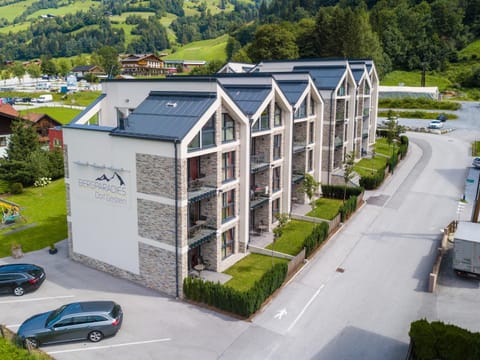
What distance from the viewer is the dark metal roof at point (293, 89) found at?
114 ft

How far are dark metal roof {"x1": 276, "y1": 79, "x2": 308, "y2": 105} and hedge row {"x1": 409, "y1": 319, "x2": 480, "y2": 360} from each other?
2071 cm

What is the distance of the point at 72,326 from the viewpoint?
19047 mm

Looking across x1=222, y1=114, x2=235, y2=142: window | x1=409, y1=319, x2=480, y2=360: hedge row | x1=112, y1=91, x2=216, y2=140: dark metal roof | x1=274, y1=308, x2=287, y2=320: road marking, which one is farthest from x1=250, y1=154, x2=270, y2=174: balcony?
x1=409, y1=319, x2=480, y2=360: hedge row

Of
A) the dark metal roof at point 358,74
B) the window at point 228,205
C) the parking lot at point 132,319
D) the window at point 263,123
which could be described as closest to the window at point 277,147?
the window at point 263,123

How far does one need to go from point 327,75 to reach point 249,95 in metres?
16.8

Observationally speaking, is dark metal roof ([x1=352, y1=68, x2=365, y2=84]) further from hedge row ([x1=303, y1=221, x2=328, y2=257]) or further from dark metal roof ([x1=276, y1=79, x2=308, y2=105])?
hedge row ([x1=303, y1=221, x2=328, y2=257])

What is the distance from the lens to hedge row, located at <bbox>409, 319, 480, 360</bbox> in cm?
1642

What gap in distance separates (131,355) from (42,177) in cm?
3229

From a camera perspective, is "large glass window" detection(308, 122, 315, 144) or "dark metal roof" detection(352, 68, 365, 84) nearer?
"large glass window" detection(308, 122, 315, 144)

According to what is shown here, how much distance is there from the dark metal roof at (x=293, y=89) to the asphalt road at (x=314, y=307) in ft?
35.7

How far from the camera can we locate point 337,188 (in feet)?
129

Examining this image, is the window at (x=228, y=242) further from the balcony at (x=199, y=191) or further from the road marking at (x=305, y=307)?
the road marking at (x=305, y=307)

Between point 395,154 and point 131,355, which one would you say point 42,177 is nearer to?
point 131,355

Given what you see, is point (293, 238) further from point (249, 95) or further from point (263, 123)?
point (249, 95)
